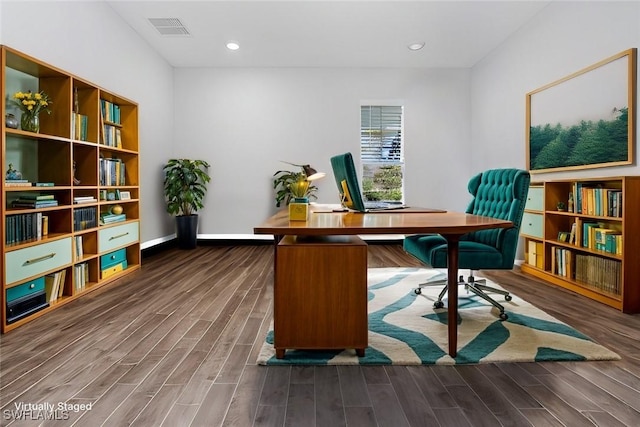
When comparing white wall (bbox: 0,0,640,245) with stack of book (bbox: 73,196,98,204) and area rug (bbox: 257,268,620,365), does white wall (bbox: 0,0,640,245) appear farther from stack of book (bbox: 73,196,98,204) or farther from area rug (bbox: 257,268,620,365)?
area rug (bbox: 257,268,620,365)

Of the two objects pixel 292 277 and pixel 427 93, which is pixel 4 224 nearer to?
pixel 292 277

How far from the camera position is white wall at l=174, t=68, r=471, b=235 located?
5.54 metres

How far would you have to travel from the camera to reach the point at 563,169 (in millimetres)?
3416

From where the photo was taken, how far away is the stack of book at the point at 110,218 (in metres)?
3.34

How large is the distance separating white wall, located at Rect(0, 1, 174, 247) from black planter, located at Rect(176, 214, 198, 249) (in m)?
0.24

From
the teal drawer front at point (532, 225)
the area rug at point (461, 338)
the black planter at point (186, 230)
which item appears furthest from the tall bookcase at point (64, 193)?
the teal drawer front at point (532, 225)

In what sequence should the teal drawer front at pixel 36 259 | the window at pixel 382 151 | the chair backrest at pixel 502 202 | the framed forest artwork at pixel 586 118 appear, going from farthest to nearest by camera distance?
the window at pixel 382 151, the framed forest artwork at pixel 586 118, the chair backrest at pixel 502 202, the teal drawer front at pixel 36 259

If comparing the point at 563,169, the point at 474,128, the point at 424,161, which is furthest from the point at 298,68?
the point at 563,169

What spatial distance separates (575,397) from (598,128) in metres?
2.56

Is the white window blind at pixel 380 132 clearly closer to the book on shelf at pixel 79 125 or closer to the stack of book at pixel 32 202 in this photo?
the book on shelf at pixel 79 125

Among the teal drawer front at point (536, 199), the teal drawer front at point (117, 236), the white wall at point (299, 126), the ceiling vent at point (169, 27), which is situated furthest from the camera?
the white wall at point (299, 126)

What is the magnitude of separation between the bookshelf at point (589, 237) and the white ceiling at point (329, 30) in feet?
6.86

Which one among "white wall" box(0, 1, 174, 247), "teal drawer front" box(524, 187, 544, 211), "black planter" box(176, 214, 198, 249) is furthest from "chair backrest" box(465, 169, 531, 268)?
"black planter" box(176, 214, 198, 249)

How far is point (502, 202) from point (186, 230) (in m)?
4.29
